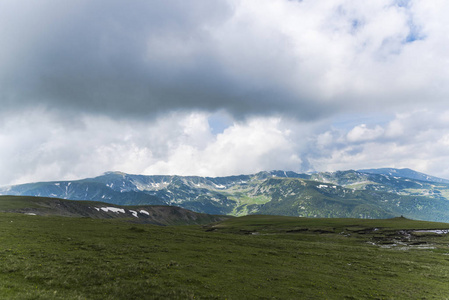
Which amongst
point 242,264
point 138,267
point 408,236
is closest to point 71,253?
point 138,267

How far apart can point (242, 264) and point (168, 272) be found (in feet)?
46.3

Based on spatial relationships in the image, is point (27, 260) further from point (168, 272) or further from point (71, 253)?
point (168, 272)

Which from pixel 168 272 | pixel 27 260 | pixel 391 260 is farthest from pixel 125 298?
pixel 391 260

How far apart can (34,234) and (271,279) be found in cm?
4883

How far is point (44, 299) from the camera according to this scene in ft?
65.1

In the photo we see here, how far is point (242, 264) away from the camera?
39.4m

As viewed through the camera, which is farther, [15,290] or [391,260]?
[391,260]

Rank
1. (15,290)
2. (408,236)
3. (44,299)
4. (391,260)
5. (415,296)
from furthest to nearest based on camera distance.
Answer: (408,236) < (391,260) < (415,296) < (15,290) < (44,299)

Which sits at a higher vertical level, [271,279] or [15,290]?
[15,290]

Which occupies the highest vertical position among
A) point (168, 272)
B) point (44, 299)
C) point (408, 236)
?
point (44, 299)

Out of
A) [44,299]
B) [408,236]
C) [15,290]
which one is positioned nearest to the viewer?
[44,299]

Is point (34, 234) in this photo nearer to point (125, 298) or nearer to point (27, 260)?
point (27, 260)

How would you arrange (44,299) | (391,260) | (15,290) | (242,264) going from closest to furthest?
(44,299) < (15,290) < (242,264) < (391,260)

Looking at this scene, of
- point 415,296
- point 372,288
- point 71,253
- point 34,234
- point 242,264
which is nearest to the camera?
point 415,296
